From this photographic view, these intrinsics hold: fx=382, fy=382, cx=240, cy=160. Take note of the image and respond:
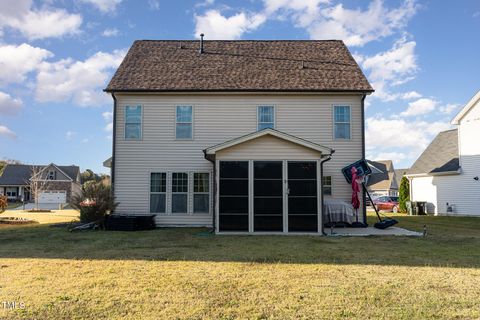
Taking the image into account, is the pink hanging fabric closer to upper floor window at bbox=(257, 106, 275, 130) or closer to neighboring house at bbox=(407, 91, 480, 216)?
upper floor window at bbox=(257, 106, 275, 130)

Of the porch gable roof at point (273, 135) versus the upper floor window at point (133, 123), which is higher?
the upper floor window at point (133, 123)

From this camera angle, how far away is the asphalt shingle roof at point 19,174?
185 feet

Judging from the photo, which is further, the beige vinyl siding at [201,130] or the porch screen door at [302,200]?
the beige vinyl siding at [201,130]

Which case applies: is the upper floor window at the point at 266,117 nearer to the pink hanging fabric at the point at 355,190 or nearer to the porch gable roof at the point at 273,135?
the porch gable roof at the point at 273,135

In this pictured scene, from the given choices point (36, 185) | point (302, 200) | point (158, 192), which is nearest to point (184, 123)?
point (158, 192)

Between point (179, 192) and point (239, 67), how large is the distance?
20.5ft

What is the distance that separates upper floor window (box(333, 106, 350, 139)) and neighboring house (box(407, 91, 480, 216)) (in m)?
11.3

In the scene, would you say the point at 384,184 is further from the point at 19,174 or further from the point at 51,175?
the point at 19,174

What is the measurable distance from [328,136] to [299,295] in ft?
35.8

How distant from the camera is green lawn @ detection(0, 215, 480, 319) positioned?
4855 millimetres

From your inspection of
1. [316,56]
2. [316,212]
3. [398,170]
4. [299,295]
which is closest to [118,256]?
[299,295]

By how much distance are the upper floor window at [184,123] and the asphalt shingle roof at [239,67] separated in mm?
876

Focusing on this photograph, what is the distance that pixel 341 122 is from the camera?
51.5ft

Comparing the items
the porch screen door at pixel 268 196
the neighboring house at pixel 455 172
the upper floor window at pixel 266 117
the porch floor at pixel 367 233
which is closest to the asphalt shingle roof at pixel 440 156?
the neighboring house at pixel 455 172
